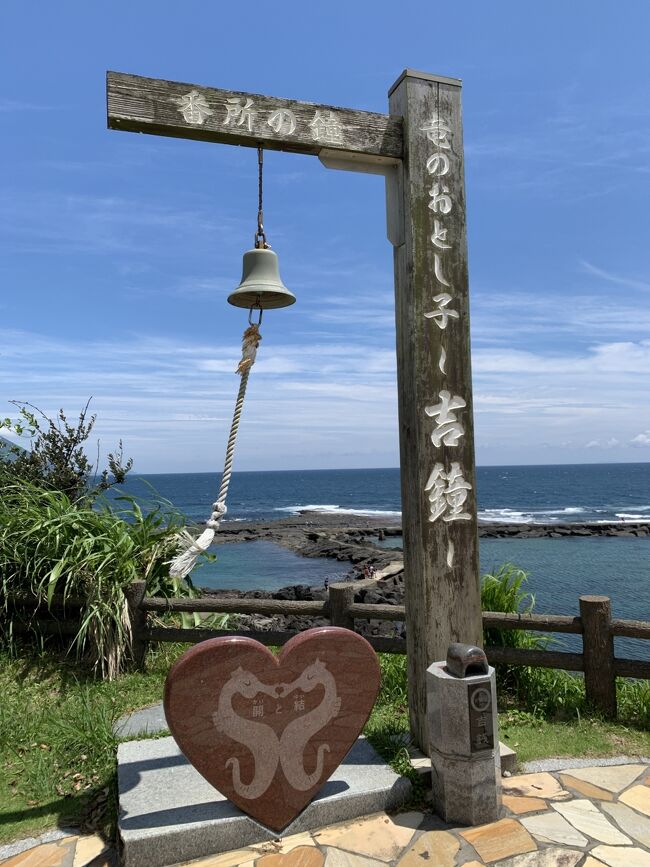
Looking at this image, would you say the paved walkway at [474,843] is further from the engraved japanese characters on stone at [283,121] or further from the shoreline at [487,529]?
the shoreline at [487,529]

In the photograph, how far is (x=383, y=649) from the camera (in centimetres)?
475

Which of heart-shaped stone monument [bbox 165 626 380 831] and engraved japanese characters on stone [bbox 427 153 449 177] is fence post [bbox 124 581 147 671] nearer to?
heart-shaped stone monument [bbox 165 626 380 831]

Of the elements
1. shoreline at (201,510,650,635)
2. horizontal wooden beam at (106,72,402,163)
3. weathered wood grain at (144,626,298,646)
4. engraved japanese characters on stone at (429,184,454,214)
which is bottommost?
shoreline at (201,510,650,635)

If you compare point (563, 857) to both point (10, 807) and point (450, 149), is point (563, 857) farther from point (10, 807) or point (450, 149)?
point (450, 149)

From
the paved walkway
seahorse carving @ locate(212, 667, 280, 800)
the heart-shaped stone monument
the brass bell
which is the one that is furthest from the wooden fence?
the brass bell

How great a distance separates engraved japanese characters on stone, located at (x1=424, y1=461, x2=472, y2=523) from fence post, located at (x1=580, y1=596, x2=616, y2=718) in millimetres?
1593

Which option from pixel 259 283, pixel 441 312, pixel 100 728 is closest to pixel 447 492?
pixel 441 312

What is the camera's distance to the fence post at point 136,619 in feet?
16.4

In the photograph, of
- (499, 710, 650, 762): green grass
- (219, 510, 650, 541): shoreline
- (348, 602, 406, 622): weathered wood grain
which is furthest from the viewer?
(219, 510, 650, 541): shoreline

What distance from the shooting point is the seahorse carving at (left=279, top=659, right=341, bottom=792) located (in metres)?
2.94

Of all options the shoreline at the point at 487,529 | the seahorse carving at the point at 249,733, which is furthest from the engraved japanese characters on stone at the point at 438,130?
the shoreline at the point at 487,529

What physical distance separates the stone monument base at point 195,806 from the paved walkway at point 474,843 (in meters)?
0.06

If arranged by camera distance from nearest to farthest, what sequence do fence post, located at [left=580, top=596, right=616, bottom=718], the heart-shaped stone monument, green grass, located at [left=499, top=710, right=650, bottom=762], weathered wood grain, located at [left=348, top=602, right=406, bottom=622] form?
the heart-shaped stone monument → green grass, located at [left=499, top=710, right=650, bottom=762] → fence post, located at [left=580, top=596, right=616, bottom=718] → weathered wood grain, located at [left=348, top=602, right=406, bottom=622]

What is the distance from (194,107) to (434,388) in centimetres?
195
